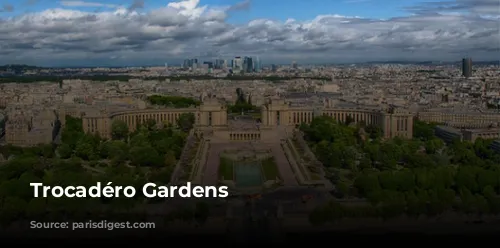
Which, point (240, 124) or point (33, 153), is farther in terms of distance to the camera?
point (240, 124)

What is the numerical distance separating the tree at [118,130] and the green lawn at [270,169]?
11733 mm

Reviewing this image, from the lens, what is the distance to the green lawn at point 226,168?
865 inches

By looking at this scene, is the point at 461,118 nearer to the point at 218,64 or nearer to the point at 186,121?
the point at 186,121

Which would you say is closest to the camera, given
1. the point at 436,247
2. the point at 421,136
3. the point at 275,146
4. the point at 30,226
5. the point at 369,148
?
the point at 436,247

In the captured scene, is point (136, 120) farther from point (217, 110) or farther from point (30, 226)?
point (30, 226)

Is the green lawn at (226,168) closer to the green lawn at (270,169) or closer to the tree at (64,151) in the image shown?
the green lawn at (270,169)

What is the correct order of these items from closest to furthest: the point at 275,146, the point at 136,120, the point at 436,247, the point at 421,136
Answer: the point at 436,247 < the point at 275,146 < the point at 421,136 < the point at 136,120

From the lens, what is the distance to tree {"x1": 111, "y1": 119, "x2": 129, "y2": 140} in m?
33.7

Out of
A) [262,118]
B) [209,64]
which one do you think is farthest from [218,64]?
[262,118]

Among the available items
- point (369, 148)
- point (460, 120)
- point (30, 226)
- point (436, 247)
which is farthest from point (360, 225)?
point (460, 120)

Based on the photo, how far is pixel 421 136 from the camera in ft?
109

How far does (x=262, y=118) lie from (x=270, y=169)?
16525mm

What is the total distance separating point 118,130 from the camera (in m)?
33.6

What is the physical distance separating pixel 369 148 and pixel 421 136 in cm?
852
